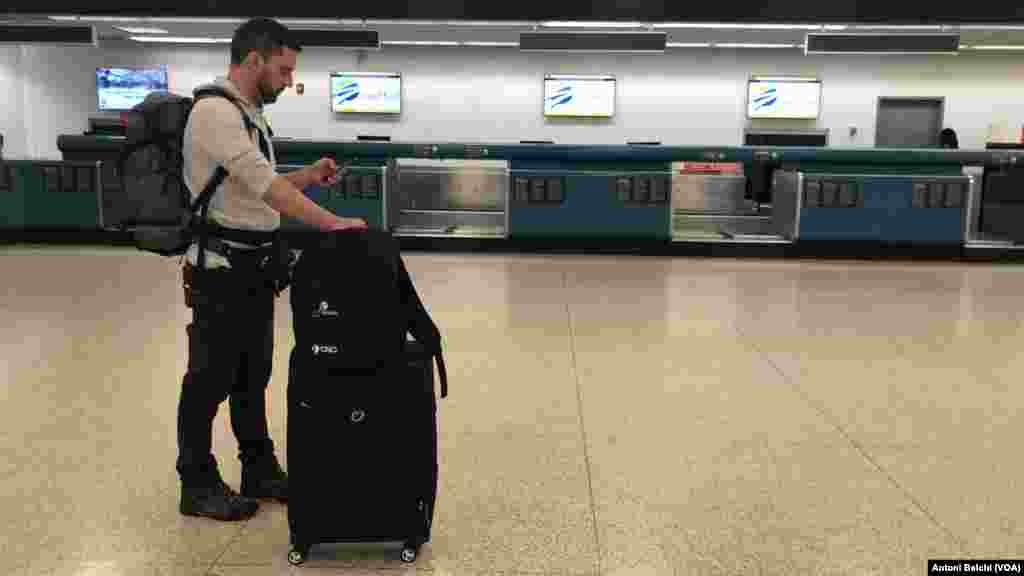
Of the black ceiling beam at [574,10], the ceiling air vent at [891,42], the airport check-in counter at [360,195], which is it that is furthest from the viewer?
the ceiling air vent at [891,42]

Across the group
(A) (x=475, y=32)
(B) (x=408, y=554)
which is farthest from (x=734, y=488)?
(A) (x=475, y=32)

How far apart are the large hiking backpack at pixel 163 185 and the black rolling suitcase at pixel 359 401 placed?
443mm

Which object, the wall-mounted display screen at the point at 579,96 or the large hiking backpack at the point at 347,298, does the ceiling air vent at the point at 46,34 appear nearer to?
the wall-mounted display screen at the point at 579,96

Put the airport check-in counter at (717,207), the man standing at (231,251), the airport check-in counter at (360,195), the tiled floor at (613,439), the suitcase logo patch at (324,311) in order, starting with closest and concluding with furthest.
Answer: the suitcase logo patch at (324,311)
the man standing at (231,251)
the tiled floor at (613,439)
the airport check-in counter at (360,195)
the airport check-in counter at (717,207)

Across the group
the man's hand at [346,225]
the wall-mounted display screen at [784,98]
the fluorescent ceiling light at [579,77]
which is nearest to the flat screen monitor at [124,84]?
the fluorescent ceiling light at [579,77]

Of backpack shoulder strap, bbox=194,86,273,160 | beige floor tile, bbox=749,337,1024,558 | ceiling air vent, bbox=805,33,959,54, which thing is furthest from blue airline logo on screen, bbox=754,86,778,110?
backpack shoulder strap, bbox=194,86,273,160

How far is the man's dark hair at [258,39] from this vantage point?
8.15 feet

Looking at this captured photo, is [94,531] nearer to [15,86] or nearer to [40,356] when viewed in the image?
[40,356]

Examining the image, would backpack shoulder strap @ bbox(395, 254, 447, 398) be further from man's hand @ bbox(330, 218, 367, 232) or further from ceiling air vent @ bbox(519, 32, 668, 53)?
ceiling air vent @ bbox(519, 32, 668, 53)

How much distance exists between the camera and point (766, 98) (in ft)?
46.7

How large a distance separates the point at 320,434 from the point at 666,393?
2249 mm

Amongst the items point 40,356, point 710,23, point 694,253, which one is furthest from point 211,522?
point 710,23

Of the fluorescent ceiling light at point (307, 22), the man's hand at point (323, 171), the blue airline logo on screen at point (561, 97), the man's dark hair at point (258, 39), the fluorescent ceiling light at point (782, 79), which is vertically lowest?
the man's hand at point (323, 171)

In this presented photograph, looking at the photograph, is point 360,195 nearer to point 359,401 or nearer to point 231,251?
point 231,251
